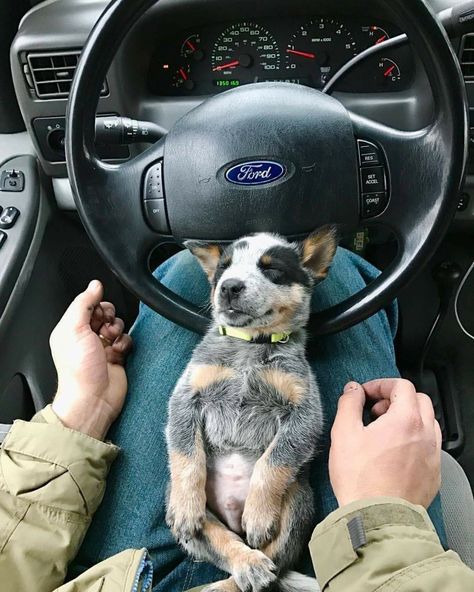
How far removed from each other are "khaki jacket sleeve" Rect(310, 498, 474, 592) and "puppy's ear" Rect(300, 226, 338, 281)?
392 mm

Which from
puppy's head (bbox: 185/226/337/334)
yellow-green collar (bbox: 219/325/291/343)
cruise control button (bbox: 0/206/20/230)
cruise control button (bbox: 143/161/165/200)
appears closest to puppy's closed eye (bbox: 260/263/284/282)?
puppy's head (bbox: 185/226/337/334)

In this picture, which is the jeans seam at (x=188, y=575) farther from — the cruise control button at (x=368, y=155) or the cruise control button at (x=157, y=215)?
the cruise control button at (x=368, y=155)

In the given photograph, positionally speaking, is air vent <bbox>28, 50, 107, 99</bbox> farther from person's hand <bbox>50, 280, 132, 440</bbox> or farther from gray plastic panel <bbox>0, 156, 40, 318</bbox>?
person's hand <bbox>50, 280, 132, 440</bbox>

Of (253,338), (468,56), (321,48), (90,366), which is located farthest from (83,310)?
(468,56)

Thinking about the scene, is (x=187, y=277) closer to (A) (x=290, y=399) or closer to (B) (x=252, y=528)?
(A) (x=290, y=399)

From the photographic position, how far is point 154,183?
112 cm

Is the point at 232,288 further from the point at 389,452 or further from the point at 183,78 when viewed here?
the point at 183,78

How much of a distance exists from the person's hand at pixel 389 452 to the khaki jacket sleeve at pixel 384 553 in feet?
0.19

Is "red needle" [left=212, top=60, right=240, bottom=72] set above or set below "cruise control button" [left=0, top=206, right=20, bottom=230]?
above

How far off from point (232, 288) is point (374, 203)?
0.28 m

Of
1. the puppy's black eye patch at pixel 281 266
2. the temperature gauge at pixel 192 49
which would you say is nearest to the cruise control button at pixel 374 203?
the puppy's black eye patch at pixel 281 266

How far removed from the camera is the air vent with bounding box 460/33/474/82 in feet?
4.60

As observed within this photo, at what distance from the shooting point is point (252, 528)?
104cm

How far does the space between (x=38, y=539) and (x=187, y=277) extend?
0.60 m
